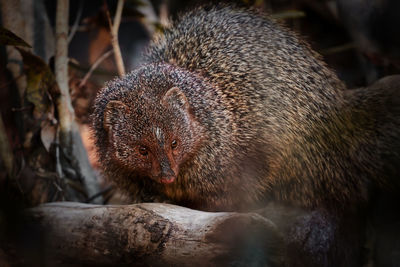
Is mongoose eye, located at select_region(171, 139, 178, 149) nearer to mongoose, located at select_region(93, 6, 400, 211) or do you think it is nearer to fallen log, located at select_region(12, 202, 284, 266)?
mongoose, located at select_region(93, 6, 400, 211)

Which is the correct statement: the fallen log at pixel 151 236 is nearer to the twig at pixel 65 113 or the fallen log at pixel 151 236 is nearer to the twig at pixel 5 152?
the twig at pixel 5 152

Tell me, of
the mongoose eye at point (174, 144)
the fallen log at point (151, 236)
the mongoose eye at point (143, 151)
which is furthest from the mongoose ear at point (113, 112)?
the fallen log at point (151, 236)

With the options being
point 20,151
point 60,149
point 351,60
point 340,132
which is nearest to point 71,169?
point 60,149

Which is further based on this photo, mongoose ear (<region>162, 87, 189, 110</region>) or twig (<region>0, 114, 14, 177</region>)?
twig (<region>0, 114, 14, 177</region>)

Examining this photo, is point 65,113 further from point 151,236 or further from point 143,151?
point 151,236

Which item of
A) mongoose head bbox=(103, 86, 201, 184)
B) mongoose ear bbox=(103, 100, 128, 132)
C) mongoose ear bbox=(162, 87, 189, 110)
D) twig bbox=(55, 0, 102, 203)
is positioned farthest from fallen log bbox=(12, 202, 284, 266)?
twig bbox=(55, 0, 102, 203)

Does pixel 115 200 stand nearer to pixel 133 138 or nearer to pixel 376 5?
pixel 133 138
